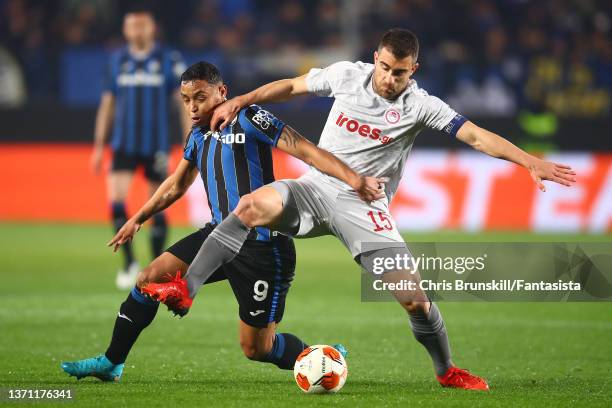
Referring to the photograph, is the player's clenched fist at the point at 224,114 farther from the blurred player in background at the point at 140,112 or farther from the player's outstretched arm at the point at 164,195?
the blurred player in background at the point at 140,112

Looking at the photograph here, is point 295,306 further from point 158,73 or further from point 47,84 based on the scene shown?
point 47,84

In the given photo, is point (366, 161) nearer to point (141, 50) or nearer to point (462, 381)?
point (462, 381)

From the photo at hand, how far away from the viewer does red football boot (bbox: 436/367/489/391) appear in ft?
18.9

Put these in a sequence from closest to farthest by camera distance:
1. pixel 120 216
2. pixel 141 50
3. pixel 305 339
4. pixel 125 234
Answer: pixel 125 234 < pixel 305 339 < pixel 120 216 < pixel 141 50

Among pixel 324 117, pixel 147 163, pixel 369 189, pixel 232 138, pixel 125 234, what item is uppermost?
pixel 232 138

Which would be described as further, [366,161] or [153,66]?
[153,66]

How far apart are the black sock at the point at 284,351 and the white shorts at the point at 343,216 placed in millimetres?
674

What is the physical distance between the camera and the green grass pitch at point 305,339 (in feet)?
18.3

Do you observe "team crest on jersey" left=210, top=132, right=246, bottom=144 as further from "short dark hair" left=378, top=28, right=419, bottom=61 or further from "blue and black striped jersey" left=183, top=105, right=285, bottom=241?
"short dark hair" left=378, top=28, right=419, bottom=61

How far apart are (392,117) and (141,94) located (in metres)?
5.69

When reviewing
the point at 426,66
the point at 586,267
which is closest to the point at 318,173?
the point at 586,267

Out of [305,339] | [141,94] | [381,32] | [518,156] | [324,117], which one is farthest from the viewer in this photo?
[381,32]

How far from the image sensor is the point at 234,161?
19.2ft

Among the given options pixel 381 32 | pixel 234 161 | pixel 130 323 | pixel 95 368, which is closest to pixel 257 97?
pixel 234 161
